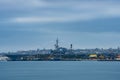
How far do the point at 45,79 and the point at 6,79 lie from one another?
563 cm

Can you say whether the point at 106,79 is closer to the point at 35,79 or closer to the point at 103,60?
the point at 35,79

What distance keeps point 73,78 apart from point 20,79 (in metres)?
7.68

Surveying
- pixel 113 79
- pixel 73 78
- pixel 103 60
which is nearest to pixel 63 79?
pixel 73 78

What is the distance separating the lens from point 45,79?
74500 mm

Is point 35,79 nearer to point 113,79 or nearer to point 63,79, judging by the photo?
point 63,79

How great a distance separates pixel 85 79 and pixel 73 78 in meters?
2.04

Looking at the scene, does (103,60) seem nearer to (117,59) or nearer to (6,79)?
(117,59)

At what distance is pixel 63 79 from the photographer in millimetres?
73000

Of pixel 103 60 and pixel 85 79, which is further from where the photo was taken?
pixel 103 60

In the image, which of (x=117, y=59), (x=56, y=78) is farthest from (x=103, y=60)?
(x=56, y=78)

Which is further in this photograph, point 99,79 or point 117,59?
point 117,59

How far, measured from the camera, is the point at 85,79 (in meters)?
73.4

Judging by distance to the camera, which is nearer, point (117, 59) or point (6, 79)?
point (6, 79)

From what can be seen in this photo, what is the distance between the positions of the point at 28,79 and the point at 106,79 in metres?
11.0
